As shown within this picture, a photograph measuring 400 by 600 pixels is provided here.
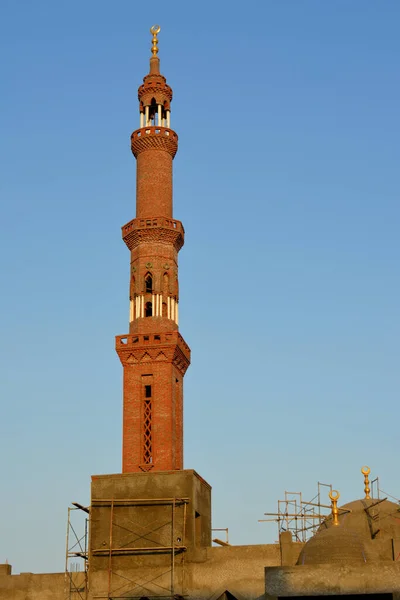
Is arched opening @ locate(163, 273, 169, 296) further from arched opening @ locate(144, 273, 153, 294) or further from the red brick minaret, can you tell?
arched opening @ locate(144, 273, 153, 294)

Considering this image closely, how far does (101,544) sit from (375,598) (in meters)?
12.5

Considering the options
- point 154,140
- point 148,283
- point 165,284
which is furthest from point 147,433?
point 154,140

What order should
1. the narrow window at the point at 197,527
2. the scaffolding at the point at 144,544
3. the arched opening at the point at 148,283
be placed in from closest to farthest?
the scaffolding at the point at 144,544 < the narrow window at the point at 197,527 < the arched opening at the point at 148,283

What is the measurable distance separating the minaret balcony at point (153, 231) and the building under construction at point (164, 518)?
0.17ft

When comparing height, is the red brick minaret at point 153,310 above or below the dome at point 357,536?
above

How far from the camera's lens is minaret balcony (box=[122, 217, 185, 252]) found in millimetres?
49125

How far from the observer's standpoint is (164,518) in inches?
1599

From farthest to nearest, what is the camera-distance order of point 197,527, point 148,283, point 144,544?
point 148,283 < point 197,527 < point 144,544

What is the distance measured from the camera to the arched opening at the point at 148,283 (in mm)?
48656

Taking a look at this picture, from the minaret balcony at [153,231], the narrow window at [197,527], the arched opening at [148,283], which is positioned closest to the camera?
the narrow window at [197,527]

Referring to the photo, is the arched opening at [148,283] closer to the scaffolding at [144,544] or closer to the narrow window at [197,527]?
the scaffolding at [144,544]

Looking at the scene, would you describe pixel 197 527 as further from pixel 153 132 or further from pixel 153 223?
pixel 153 132

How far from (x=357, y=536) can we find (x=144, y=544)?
31.3ft

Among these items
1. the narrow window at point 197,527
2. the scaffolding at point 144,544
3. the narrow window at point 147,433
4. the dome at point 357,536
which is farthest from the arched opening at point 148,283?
the dome at point 357,536
